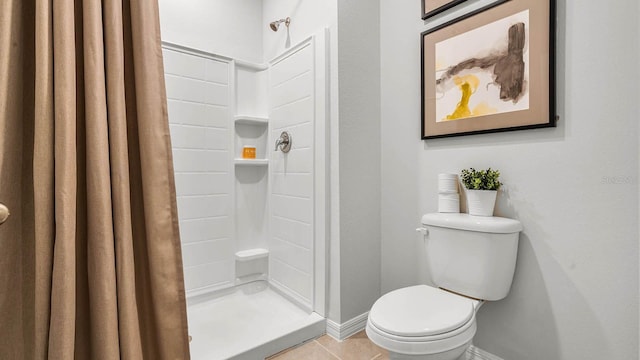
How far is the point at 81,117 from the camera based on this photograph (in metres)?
0.89

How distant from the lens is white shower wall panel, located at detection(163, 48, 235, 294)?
6.71 feet

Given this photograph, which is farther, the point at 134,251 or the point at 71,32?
the point at 134,251

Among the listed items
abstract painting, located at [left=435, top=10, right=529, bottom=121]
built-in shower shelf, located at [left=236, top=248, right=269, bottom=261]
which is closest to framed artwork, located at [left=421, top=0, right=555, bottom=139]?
abstract painting, located at [left=435, top=10, right=529, bottom=121]

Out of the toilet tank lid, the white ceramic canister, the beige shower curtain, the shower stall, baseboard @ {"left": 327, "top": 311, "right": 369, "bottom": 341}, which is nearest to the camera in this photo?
the beige shower curtain

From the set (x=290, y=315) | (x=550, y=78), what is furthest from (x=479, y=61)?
(x=290, y=315)

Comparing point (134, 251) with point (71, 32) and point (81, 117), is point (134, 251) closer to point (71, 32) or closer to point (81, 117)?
point (81, 117)

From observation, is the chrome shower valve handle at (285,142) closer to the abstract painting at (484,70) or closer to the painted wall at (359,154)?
the painted wall at (359,154)

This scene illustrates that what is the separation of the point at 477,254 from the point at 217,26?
2188 millimetres

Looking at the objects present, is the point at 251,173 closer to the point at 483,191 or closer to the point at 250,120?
the point at 250,120

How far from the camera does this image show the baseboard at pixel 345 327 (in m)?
1.75

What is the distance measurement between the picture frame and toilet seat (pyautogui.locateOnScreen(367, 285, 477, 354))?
140cm

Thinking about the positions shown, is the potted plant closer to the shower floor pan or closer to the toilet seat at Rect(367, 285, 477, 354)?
the toilet seat at Rect(367, 285, 477, 354)

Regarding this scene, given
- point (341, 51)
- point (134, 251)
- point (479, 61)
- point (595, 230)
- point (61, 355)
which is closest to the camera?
point (61, 355)

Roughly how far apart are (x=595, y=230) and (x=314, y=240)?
4.28 ft
